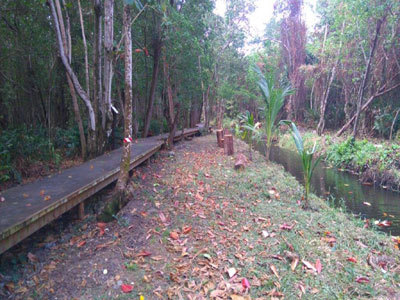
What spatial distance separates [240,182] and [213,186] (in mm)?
741

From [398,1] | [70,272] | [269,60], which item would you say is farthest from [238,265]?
[269,60]

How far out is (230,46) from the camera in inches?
744

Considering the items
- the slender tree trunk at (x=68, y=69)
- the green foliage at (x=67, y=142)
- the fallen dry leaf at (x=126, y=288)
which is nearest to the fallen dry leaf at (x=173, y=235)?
the fallen dry leaf at (x=126, y=288)

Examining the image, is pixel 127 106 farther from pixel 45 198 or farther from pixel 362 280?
pixel 362 280

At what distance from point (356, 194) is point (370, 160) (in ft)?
8.53

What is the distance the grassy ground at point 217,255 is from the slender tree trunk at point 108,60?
251 centimetres

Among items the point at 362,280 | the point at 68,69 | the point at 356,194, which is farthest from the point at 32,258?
the point at 356,194

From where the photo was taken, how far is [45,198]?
11.8 ft

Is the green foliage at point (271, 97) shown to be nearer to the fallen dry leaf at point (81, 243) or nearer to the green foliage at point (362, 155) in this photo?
the green foliage at point (362, 155)

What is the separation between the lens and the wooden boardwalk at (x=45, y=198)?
2.82m

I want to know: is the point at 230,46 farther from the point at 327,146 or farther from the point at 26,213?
the point at 26,213

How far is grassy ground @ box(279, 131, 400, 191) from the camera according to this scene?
8.73m

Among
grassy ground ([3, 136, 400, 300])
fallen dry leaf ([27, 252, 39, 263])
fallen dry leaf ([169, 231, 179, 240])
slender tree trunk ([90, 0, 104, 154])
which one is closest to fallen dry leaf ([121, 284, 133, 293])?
grassy ground ([3, 136, 400, 300])

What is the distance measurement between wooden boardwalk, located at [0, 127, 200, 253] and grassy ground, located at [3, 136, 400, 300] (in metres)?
0.48
